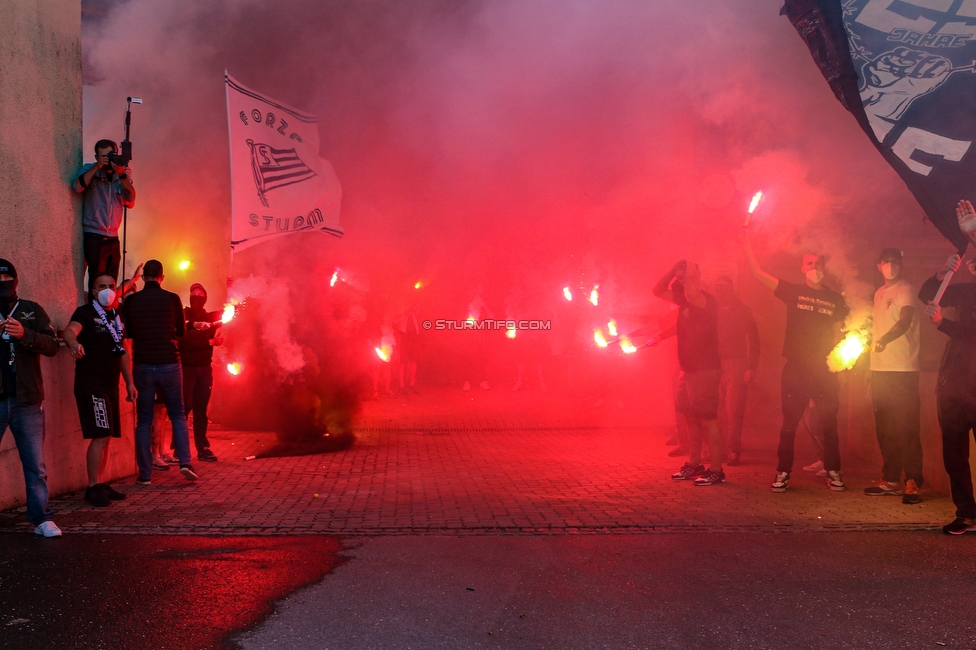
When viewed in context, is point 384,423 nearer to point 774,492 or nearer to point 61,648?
point 774,492

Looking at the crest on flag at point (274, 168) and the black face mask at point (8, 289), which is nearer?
the black face mask at point (8, 289)

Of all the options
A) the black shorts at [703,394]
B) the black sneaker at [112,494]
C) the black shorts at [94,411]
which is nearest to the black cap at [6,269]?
the black shorts at [94,411]

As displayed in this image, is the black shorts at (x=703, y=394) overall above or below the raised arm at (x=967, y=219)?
below

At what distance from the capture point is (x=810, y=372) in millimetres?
6027

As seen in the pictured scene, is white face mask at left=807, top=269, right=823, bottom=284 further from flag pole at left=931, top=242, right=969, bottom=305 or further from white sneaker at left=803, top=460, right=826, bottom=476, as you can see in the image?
white sneaker at left=803, top=460, right=826, bottom=476

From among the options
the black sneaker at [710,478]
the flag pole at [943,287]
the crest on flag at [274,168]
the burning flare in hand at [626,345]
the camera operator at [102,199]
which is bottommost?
the black sneaker at [710,478]

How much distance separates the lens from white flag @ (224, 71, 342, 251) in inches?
260

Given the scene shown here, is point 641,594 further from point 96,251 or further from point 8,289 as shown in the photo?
point 96,251

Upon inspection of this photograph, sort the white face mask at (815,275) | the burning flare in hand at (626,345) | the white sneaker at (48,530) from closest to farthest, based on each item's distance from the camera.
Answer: the white sneaker at (48,530), the white face mask at (815,275), the burning flare in hand at (626,345)

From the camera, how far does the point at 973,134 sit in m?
5.34

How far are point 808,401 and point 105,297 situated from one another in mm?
5383

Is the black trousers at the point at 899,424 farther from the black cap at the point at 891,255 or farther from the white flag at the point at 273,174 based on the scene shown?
the white flag at the point at 273,174

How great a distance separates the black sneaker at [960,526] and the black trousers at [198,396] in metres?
6.02

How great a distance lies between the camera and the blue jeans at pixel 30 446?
4480mm
